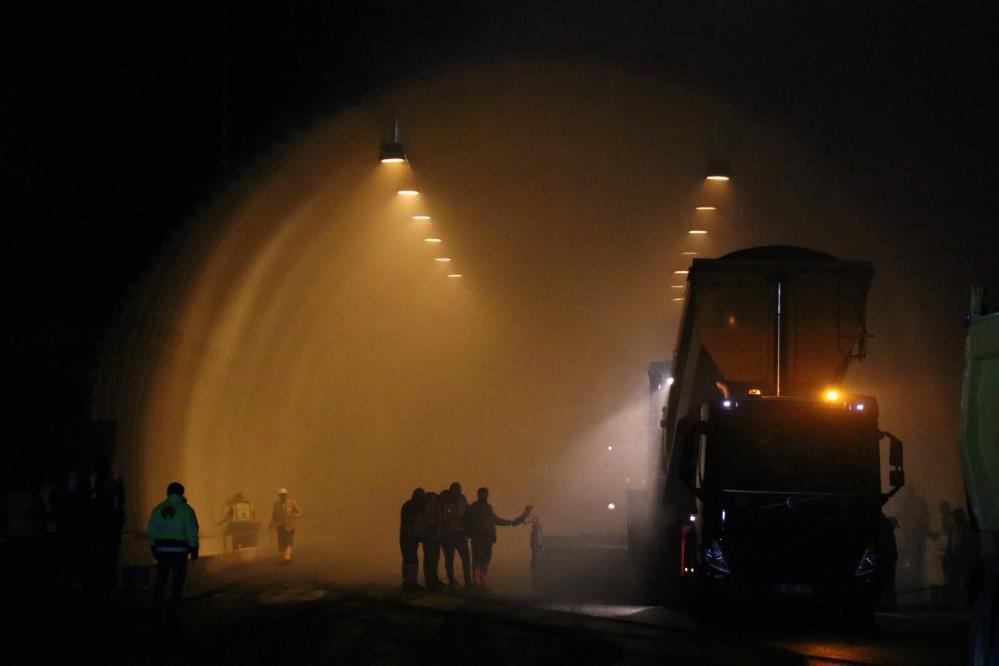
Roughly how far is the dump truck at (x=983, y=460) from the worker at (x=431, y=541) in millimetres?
15759

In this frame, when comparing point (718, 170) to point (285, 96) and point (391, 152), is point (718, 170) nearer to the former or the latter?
point (391, 152)

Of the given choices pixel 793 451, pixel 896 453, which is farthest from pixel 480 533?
pixel 896 453

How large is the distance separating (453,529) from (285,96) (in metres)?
7.91

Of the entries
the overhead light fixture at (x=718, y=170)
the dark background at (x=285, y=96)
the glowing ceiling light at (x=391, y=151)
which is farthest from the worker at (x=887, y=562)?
the glowing ceiling light at (x=391, y=151)

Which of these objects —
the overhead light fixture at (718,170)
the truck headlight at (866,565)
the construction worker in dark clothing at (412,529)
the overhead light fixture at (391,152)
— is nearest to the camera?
the truck headlight at (866,565)

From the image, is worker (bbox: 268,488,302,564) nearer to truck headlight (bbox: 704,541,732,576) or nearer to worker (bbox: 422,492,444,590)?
worker (bbox: 422,492,444,590)

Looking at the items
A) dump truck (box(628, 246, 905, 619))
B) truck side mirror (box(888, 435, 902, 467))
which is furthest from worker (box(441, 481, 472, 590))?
truck side mirror (box(888, 435, 902, 467))

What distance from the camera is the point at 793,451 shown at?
1936 centimetres

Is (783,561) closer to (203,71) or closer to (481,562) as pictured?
(481,562)

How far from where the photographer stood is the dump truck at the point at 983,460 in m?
10.8

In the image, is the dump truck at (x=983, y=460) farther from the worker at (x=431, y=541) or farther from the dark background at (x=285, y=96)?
the dark background at (x=285, y=96)

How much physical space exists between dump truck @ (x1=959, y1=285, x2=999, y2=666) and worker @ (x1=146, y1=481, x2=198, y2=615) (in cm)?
896

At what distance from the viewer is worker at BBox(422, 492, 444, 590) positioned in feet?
89.1

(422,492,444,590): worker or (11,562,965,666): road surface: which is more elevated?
(422,492,444,590): worker
